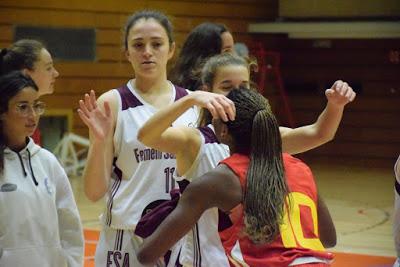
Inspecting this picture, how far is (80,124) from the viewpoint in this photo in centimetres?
1178

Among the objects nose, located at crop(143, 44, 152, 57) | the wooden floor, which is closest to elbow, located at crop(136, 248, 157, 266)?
nose, located at crop(143, 44, 152, 57)

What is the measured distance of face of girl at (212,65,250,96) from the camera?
3150 millimetres

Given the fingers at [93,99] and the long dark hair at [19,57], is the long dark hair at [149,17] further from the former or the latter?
the fingers at [93,99]

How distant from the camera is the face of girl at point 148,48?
3.56 metres

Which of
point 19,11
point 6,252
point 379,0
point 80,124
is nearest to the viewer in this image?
point 6,252

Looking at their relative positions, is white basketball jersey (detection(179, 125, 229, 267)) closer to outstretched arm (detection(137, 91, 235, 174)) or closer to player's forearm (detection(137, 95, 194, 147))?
outstretched arm (detection(137, 91, 235, 174))

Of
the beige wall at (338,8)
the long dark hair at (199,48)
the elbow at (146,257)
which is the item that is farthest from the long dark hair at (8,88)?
the beige wall at (338,8)

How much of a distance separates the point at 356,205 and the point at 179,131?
6.91 meters

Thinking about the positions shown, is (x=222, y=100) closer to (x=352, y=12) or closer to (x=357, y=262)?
(x=357, y=262)

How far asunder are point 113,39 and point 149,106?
8.57 metres

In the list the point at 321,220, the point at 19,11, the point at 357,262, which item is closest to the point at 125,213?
the point at 321,220

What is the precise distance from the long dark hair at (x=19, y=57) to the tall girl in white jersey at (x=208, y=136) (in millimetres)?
903

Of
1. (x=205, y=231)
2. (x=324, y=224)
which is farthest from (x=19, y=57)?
(x=324, y=224)

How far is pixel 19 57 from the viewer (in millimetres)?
3740
